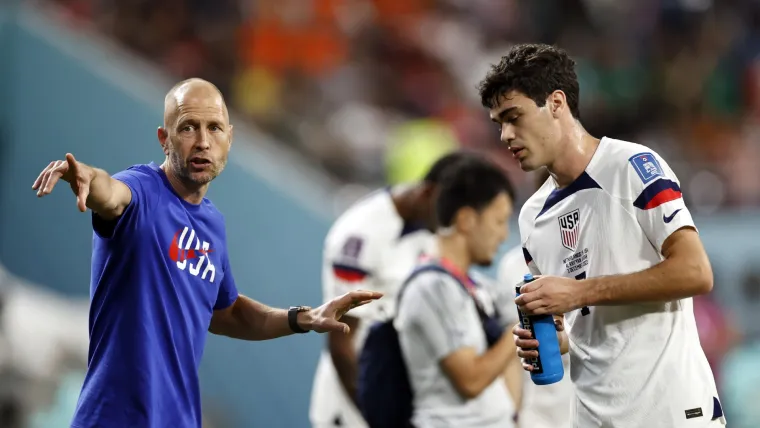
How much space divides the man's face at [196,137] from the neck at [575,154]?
1.29 meters

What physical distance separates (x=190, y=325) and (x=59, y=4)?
8.95 meters

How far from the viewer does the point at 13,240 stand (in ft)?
33.4

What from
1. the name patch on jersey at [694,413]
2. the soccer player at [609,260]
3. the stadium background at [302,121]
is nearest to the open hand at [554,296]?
the soccer player at [609,260]

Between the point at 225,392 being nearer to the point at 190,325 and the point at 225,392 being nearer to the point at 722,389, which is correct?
the point at 722,389

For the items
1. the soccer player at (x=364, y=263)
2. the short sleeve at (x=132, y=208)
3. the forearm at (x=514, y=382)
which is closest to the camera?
the short sleeve at (x=132, y=208)

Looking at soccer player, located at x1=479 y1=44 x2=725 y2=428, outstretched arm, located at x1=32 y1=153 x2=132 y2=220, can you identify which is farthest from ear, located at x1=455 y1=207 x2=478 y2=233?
outstretched arm, located at x1=32 y1=153 x2=132 y2=220

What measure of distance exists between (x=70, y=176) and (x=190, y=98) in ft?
2.48

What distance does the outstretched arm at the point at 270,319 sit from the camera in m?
4.04

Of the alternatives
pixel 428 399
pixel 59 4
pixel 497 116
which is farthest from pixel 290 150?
pixel 497 116

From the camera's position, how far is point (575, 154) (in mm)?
Answer: 3924

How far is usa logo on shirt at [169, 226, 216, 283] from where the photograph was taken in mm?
3805

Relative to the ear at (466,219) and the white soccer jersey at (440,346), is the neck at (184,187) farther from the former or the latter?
the ear at (466,219)

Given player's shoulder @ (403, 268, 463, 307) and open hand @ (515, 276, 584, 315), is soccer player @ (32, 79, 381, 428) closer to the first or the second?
open hand @ (515, 276, 584, 315)

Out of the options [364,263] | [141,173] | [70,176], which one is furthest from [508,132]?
[364,263]
